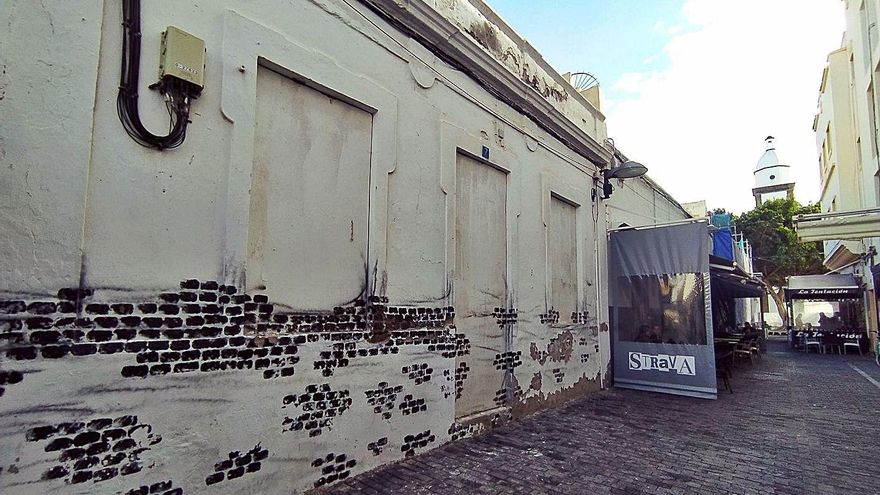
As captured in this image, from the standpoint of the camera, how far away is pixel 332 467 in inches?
167

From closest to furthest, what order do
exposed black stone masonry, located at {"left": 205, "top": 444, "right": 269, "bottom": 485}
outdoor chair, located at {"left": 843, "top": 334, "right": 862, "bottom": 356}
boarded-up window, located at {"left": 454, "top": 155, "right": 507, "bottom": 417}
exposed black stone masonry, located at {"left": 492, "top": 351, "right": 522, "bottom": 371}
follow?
exposed black stone masonry, located at {"left": 205, "top": 444, "right": 269, "bottom": 485} < boarded-up window, located at {"left": 454, "top": 155, "right": 507, "bottom": 417} < exposed black stone masonry, located at {"left": 492, "top": 351, "right": 522, "bottom": 371} < outdoor chair, located at {"left": 843, "top": 334, "right": 862, "bottom": 356}

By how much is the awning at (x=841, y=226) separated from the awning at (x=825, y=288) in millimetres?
9871

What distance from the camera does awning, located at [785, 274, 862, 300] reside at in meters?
18.3

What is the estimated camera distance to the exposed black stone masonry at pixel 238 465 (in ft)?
11.3

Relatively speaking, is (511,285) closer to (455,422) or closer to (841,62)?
(455,422)

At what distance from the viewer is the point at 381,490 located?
13.7ft

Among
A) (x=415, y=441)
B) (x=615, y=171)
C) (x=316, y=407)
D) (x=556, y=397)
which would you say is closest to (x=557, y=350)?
(x=556, y=397)

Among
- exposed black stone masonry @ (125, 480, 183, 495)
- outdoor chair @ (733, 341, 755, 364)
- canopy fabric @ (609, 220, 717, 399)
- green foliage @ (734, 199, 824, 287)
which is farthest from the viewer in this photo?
green foliage @ (734, 199, 824, 287)

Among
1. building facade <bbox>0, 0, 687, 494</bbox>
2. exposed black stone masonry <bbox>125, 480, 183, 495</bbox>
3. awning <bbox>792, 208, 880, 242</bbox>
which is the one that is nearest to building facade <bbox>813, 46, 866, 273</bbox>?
awning <bbox>792, 208, 880, 242</bbox>

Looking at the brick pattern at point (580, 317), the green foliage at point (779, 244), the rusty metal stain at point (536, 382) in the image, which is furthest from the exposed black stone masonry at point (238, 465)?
the green foliage at point (779, 244)

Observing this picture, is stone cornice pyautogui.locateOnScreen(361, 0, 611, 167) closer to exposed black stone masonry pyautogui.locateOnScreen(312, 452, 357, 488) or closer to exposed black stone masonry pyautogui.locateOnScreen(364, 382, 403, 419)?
exposed black stone masonry pyautogui.locateOnScreen(364, 382, 403, 419)

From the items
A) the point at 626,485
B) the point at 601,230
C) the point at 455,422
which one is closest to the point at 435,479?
the point at 455,422

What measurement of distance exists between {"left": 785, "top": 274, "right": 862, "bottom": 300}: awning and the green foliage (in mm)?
7177

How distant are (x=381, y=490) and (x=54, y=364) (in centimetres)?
262
